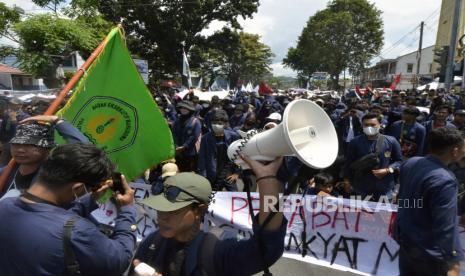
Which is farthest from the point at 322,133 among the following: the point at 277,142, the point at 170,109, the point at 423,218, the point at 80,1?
the point at 80,1

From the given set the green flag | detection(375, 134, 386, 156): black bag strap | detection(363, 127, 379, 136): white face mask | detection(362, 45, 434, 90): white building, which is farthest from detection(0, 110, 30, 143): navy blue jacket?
detection(362, 45, 434, 90): white building

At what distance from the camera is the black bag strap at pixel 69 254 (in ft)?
5.34

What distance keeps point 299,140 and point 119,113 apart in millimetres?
2027

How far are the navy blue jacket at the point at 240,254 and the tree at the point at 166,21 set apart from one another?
91.2 ft

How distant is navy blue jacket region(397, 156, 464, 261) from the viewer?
2.46 m

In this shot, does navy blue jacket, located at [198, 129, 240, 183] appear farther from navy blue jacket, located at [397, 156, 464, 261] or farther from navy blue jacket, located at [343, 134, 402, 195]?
navy blue jacket, located at [397, 156, 464, 261]

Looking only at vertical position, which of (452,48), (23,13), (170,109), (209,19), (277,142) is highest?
(209,19)

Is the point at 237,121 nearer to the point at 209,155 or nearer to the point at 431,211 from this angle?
the point at 209,155

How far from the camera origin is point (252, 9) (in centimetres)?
3014

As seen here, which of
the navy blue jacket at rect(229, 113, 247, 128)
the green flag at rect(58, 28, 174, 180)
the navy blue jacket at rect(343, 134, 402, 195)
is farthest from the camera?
the navy blue jacket at rect(229, 113, 247, 128)

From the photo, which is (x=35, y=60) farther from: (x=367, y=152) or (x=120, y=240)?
(x=120, y=240)

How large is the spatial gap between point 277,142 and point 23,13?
1534 centimetres

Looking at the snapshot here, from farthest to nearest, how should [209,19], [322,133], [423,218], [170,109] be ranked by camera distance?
[209,19] < [170,109] < [423,218] < [322,133]

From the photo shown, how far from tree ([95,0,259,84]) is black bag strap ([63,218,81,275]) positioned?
1093 inches
